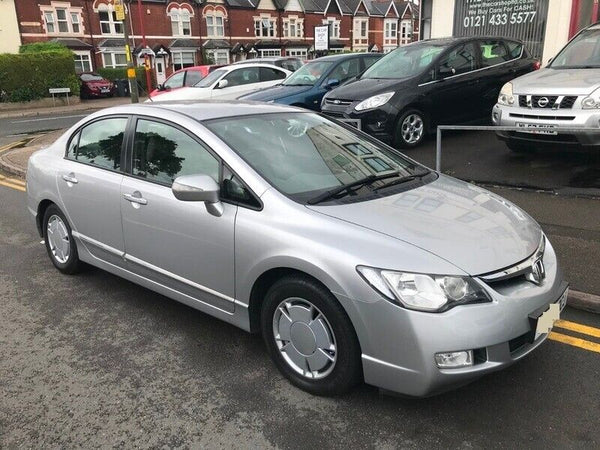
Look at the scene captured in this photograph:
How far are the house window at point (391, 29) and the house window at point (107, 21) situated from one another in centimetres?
3219

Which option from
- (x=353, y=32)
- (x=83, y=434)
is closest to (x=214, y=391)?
(x=83, y=434)

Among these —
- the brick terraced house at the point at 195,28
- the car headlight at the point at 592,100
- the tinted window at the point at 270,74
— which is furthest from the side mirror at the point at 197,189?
the brick terraced house at the point at 195,28

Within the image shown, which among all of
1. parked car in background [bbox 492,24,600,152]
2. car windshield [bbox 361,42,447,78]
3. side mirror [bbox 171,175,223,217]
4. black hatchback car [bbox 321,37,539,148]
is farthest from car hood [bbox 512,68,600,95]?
side mirror [bbox 171,175,223,217]

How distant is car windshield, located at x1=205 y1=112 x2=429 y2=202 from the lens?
3449 millimetres

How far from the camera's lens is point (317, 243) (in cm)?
293

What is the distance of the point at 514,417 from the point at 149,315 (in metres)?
2.67

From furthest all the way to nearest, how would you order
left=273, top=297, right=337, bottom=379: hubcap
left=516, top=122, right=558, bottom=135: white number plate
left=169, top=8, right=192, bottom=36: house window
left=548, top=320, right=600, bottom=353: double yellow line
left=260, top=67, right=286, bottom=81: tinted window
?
left=169, top=8, right=192, bottom=36: house window → left=260, top=67, right=286, bottom=81: tinted window → left=516, top=122, right=558, bottom=135: white number plate → left=548, top=320, right=600, bottom=353: double yellow line → left=273, top=297, right=337, bottom=379: hubcap

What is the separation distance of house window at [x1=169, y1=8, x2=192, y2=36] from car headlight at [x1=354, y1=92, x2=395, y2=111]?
4000 cm

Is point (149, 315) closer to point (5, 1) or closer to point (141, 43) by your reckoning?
point (5, 1)

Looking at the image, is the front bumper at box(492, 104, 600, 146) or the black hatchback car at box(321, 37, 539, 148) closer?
the front bumper at box(492, 104, 600, 146)

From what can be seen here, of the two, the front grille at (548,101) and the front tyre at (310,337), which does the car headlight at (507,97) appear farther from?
the front tyre at (310,337)

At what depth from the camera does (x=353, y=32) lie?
193 feet

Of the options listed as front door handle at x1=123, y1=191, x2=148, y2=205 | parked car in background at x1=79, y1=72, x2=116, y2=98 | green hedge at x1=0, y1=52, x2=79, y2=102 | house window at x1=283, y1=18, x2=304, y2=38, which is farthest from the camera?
house window at x1=283, y1=18, x2=304, y2=38

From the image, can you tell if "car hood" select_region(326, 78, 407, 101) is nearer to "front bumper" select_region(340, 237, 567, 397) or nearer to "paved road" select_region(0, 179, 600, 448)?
"paved road" select_region(0, 179, 600, 448)
